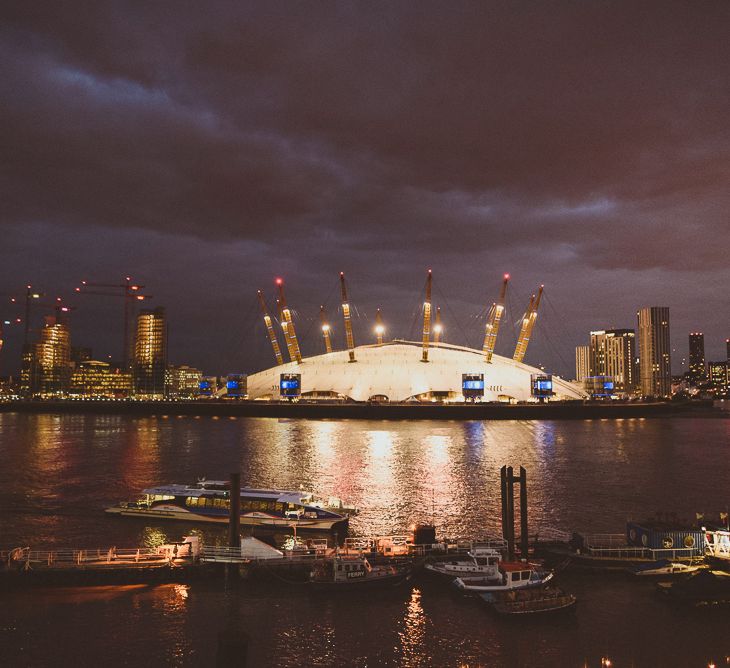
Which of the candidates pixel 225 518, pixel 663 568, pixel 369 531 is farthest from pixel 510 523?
pixel 225 518

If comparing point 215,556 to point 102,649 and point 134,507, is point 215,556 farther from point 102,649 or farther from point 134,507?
point 134,507

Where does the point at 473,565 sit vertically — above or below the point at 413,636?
above

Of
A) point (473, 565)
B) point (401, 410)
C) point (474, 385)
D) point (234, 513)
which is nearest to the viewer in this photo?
point (473, 565)

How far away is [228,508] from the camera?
35.6 metres

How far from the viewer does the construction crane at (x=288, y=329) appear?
15575cm

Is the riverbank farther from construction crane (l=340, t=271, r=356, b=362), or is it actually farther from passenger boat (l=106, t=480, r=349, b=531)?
passenger boat (l=106, t=480, r=349, b=531)

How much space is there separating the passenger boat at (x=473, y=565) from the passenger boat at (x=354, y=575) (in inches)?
53.9

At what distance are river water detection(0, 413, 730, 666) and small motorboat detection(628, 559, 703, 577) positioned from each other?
0.50 meters

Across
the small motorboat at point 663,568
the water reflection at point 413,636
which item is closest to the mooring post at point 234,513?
the water reflection at point 413,636

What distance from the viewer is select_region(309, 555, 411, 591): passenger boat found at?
79.5 ft

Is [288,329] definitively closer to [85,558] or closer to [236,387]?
[236,387]

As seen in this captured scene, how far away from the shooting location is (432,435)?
289 ft

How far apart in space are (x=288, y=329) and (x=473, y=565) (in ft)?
450

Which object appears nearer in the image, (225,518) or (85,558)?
(85,558)
